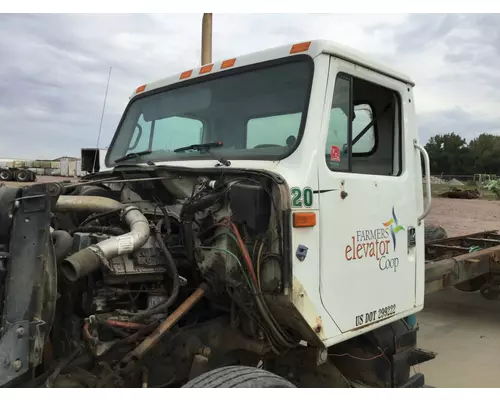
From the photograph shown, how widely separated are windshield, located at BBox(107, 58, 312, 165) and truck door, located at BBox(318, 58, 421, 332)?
0.81 feet

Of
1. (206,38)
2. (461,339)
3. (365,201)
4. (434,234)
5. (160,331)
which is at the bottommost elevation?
(461,339)

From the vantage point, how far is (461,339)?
6074 millimetres

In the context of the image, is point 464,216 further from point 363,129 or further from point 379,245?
point 379,245

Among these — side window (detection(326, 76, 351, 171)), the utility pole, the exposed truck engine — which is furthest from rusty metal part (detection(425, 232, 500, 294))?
the utility pole

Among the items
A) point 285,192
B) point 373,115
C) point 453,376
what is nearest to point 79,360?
point 285,192

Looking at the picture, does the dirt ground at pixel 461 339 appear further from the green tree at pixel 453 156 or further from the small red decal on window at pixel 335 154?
the green tree at pixel 453 156

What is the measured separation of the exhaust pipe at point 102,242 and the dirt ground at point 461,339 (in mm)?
3405

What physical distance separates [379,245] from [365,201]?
32 cm

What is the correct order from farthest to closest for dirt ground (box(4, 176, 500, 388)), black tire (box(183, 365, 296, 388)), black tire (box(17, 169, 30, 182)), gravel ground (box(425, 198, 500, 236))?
black tire (box(17, 169, 30, 182))
gravel ground (box(425, 198, 500, 236))
dirt ground (box(4, 176, 500, 388))
black tire (box(183, 365, 296, 388))

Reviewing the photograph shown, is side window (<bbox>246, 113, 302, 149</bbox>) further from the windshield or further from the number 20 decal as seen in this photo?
the number 20 decal

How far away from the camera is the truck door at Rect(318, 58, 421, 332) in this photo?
299 cm

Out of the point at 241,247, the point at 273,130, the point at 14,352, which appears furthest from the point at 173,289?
the point at 273,130

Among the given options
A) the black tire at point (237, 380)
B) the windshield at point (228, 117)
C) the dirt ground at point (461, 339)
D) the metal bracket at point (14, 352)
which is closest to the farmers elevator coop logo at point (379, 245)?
the windshield at point (228, 117)

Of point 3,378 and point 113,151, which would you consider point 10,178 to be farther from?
point 3,378
